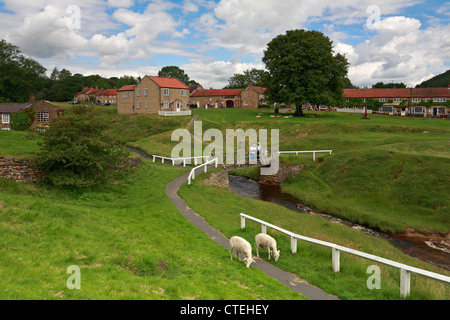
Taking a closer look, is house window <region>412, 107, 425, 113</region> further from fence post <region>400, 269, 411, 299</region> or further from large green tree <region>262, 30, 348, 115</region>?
fence post <region>400, 269, 411, 299</region>

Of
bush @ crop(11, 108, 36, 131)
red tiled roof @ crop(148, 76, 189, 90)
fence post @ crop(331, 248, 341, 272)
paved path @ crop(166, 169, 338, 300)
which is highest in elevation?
red tiled roof @ crop(148, 76, 189, 90)

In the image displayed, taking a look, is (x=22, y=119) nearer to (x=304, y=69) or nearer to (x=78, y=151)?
(x=78, y=151)

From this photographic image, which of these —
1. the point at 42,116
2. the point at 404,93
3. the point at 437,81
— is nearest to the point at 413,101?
the point at 404,93

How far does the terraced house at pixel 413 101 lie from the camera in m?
79.5

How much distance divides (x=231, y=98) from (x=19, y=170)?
87150mm

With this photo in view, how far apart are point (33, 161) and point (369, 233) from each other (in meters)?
24.0

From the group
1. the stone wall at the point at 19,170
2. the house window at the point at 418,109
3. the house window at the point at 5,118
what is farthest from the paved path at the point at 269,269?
the house window at the point at 418,109

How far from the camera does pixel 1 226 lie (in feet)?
36.8

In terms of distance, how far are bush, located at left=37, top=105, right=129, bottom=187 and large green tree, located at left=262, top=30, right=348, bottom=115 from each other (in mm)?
46231

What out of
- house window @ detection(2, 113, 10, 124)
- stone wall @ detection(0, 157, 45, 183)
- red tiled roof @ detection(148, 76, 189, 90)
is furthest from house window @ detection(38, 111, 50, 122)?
stone wall @ detection(0, 157, 45, 183)

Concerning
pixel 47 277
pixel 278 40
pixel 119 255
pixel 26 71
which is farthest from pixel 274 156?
pixel 26 71

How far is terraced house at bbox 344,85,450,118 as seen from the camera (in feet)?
261

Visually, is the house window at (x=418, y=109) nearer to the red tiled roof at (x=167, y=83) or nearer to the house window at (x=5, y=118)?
the red tiled roof at (x=167, y=83)

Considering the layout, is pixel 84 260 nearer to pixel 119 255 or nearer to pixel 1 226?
pixel 119 255
